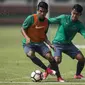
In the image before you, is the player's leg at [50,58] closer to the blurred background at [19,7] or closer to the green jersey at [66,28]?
the green jersey at [66,28]

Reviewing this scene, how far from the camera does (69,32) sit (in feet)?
38.3

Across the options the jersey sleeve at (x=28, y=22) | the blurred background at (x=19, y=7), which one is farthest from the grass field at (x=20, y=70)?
the blurred background at (x=19, y=7)

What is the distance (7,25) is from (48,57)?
99.3 ft

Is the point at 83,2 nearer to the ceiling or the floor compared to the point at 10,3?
nearer to the ceiling

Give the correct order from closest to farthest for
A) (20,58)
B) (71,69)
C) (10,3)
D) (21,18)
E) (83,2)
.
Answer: (71,69) → (20,58) → (83,2) → (21,18) → (10,3)

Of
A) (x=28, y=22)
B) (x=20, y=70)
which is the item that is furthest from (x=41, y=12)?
(x=20, y=70)

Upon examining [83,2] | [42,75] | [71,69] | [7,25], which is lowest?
[7,25]

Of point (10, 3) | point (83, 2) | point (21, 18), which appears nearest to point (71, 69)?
point (83, 2)

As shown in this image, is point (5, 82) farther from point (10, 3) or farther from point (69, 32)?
point (10, 3)

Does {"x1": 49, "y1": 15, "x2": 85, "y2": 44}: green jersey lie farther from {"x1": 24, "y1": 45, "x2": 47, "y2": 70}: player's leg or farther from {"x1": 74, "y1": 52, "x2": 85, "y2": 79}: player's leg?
{"x1": 24, "y1": 45, "x2": 47, "y2": 70}: player's leg

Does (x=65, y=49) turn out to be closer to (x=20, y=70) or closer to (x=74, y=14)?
(x=74, y=14)

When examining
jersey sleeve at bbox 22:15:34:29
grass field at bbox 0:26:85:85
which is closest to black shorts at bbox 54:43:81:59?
grass field at bbox 0:26:85:85

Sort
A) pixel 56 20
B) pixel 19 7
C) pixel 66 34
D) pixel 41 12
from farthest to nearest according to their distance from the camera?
pixel 19 7 < pixel 66 34 < pixel 56 20 < pixel 41 12

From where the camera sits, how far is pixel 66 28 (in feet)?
38.2
